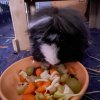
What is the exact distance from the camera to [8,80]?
2.13 feet

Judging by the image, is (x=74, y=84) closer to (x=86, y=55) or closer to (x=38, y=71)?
(x=38, y=71)

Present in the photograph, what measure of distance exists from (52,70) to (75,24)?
186 millimetres

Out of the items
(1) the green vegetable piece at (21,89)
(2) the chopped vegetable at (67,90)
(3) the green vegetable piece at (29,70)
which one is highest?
(2) the chopped vegetable at (67,90)

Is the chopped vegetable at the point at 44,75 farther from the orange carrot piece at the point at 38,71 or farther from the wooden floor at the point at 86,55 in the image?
the wooden floor at the point at 86,55

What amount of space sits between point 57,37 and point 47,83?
0.15 meters

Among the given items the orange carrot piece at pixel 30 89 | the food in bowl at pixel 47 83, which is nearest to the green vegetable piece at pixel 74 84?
the food in bowl at pixel 47 83

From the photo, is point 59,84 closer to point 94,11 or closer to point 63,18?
point 63,18

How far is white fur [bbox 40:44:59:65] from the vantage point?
611 millimetres

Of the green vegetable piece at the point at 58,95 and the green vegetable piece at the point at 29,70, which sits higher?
the green vegetable piece at the point at 58,95

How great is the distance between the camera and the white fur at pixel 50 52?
2.00 feet

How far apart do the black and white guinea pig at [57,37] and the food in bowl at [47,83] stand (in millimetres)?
46

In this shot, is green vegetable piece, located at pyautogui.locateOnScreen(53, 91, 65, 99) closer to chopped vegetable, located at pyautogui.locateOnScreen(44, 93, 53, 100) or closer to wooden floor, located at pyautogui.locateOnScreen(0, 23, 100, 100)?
chopped vegetable, located at pyautogui.locateOnScreen(44, 93, 53, 100)

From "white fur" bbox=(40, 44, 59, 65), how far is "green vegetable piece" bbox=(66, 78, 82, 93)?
8cm

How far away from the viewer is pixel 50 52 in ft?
2.02
